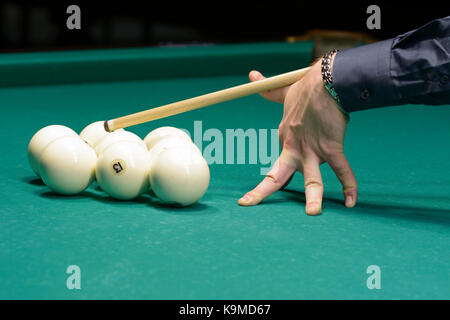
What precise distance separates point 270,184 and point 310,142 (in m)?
0.19

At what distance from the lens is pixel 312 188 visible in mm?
2191

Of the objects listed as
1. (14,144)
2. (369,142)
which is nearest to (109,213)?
(14,144)

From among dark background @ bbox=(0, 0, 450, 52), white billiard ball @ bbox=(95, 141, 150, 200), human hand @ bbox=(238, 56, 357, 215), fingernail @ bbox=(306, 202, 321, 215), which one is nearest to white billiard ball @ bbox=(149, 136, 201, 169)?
white billiard ball @ bbox=(95, 141, 150, 200)

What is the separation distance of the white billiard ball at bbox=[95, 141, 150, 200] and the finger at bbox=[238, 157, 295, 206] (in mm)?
331

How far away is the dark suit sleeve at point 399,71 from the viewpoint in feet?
6.44

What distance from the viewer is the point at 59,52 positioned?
14.8 feet

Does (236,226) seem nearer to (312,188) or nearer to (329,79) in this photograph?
(312,188)

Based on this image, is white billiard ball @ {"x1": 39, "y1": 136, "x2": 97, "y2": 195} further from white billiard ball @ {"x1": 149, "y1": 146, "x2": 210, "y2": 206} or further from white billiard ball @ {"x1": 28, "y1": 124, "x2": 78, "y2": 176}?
white billiard ball @ {"x1": 149, "y1": 146, "x2": 210, "y2": 206}

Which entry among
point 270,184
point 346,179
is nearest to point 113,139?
point 270,184

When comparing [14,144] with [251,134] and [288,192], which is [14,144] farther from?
[288,192]

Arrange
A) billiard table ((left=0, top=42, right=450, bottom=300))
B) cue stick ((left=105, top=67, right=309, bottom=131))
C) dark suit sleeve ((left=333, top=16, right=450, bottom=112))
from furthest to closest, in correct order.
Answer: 1. cue stick ((left=105, top=67, right=309, bottom=131))
2. dark suit sleeve ((left=333, top=16, right=450, bottom=112))
3. billiard table ((left=0, top=42, right=450, bottom=300))

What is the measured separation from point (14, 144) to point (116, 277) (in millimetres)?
1673

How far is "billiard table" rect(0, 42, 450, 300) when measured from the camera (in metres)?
1.51

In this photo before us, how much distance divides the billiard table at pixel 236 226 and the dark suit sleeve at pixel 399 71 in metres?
0.37
